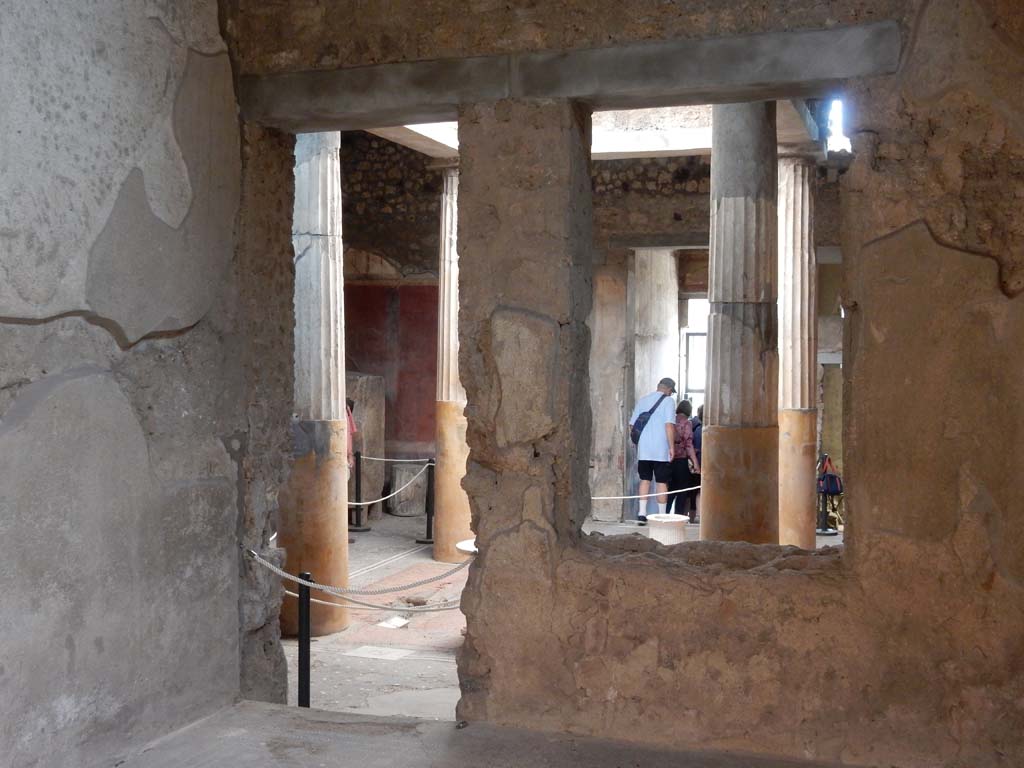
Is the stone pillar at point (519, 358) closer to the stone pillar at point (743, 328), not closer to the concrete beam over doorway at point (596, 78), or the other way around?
the concrete beam over doorway at point (596, 78)

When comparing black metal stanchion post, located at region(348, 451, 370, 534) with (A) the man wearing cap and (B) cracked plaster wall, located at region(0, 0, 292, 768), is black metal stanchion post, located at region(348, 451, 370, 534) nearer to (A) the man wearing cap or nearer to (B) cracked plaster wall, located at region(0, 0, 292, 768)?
(A) the man wearing cap

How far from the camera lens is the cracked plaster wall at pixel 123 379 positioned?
2.63m

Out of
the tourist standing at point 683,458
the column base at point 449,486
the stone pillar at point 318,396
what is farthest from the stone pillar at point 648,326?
the stone pillar at point 318,396

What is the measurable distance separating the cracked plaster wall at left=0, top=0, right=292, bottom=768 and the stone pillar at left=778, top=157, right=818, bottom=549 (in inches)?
212

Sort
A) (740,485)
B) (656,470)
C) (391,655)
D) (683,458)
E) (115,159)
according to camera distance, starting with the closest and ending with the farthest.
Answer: (115,159)
(391,655)
(740,485)
(656,470)
(683,458)

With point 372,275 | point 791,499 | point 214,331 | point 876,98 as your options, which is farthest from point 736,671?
point 372,275

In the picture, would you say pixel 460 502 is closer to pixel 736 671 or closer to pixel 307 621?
pixel 307 621

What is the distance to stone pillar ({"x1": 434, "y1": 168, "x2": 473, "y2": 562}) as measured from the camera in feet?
30.8

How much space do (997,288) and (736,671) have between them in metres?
1.29

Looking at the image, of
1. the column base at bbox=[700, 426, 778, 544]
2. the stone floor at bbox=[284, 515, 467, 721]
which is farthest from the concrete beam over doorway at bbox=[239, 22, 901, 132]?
the column base at bbox=[700, 426, 778, 544]

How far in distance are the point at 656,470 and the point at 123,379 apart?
7666 millimetres

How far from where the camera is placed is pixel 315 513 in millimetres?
7164

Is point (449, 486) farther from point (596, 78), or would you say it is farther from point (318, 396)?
point (596, 78)

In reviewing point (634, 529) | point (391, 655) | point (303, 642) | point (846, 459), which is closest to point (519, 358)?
point (846, 459)
